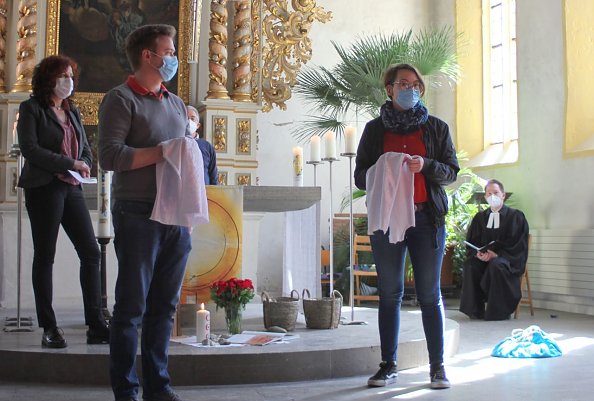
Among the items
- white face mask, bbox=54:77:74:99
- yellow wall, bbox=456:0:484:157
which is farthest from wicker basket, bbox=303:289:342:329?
yellow wall, bbox=456:0:484:157

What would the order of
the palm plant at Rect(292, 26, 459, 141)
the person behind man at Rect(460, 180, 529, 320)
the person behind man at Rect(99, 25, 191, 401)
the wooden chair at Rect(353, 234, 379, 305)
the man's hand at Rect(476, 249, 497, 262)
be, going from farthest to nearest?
1. the wooden chair at Rect(353, 234, 379, 305)
2. the palm plant at Rect(292, 26, 459, 141)
3. the man's hand at Rect(476, 249, 497, 262)
4. the person behind man at Rect(460, 180, 529, 320)
5. the person behind man at Rect(99, 25, 191, 401)

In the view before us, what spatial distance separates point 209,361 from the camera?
420cm

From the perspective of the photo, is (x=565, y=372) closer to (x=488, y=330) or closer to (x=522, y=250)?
(x=488, y=330)

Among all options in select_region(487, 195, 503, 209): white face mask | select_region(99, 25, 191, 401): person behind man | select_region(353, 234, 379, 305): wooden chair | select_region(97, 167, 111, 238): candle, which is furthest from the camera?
select_region(353, 234, 379, 305): wooden chair

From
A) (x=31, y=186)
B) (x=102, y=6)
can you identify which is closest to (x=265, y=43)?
(x=102, y=6)

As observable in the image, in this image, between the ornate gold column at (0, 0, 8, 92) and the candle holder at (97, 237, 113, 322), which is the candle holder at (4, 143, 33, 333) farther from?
the ornate gold column at (0, 0, 8, 92)

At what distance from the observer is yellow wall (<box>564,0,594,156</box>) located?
8719 millimetres

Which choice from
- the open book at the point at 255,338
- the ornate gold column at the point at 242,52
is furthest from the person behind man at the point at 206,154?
the ornate gold column at the point at 242,52

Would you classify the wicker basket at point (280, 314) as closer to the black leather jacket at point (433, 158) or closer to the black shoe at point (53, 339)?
the black leather jacket at point (433, 158)

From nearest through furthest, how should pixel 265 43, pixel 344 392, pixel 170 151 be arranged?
pixel 170 151 < pixel 344 392 < pixel 265 43

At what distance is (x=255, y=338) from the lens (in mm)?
4676

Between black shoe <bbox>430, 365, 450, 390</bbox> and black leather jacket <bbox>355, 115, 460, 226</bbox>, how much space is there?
73cm

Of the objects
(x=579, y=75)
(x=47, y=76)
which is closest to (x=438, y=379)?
(x=47, y=76)

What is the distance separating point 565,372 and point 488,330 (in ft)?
7.38
